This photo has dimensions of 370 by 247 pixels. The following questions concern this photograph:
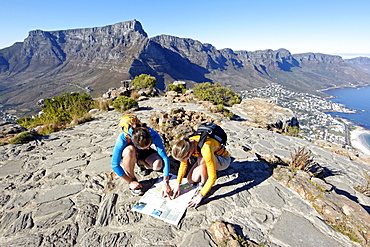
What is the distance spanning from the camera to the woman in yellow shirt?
8.22 ft

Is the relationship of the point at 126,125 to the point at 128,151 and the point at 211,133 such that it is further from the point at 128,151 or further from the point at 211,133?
the point at 211,133

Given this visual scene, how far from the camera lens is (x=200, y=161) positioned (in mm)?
2895

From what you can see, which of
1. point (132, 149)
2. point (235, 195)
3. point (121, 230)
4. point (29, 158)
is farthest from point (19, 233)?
point (235, 195)

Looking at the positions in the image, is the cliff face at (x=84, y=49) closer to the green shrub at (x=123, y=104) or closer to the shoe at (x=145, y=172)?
the green shrub at (x=123, y=104)

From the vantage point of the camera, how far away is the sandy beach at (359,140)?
149ft

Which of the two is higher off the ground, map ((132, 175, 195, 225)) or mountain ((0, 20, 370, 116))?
mountain ((0, 20, 370, 116))

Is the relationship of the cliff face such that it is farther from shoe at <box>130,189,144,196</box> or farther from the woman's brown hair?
the woman's brown hair

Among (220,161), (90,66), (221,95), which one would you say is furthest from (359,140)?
(90,66)

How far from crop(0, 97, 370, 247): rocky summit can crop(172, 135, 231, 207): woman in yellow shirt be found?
0.35 m

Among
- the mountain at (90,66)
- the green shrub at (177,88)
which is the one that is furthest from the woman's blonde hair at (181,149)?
the mountain at (90,66)

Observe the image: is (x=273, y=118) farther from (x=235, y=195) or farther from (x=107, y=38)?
(x=107, y=38)

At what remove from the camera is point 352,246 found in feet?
7.17

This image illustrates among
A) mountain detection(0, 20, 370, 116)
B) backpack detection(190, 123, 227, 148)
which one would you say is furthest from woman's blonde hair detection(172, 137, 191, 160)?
mountain detection(0, 20, 370, 116)

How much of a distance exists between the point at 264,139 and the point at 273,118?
5404 millimetres
